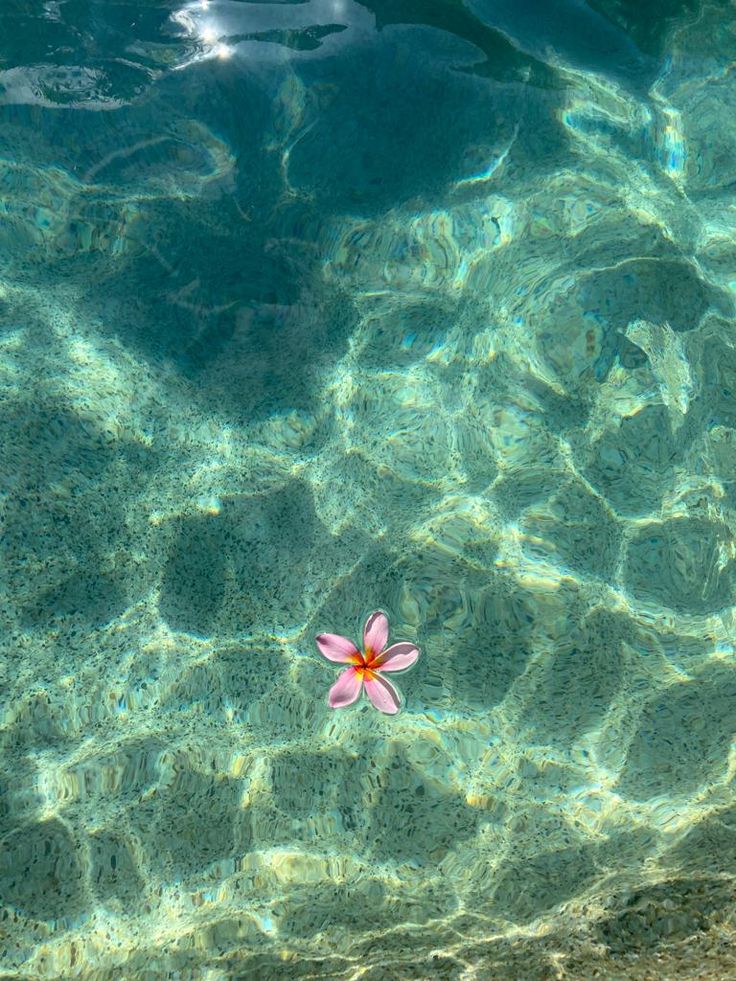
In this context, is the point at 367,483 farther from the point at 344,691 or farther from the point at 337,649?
the point at 344,691

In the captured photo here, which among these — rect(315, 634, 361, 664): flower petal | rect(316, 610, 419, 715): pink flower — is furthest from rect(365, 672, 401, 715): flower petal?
rect(315, 634, 361, 664): flower petal

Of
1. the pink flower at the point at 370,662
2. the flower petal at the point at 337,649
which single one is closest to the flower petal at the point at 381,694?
the pink flower at the point at 370,662

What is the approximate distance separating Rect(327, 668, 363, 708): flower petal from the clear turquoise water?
109mm

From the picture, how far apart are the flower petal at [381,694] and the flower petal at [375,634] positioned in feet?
0.38

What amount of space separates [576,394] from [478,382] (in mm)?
489

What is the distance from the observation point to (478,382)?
399 cm

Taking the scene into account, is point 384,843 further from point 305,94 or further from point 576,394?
point 305,94

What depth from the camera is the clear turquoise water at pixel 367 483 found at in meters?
3.02

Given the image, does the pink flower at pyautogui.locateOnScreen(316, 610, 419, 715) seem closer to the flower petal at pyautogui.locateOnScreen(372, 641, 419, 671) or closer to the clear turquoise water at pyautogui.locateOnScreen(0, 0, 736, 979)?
the flower petal at pyautogui.locateOnScreen(372, 641, 419, 671)

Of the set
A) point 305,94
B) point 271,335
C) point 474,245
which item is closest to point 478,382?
point 474,245

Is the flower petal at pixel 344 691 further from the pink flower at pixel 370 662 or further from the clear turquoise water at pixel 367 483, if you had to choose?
the clear turquoise water at pixel 367 483

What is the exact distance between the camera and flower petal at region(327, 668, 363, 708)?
3.28 m

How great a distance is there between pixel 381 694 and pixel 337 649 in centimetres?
26

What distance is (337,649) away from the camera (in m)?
3.34
